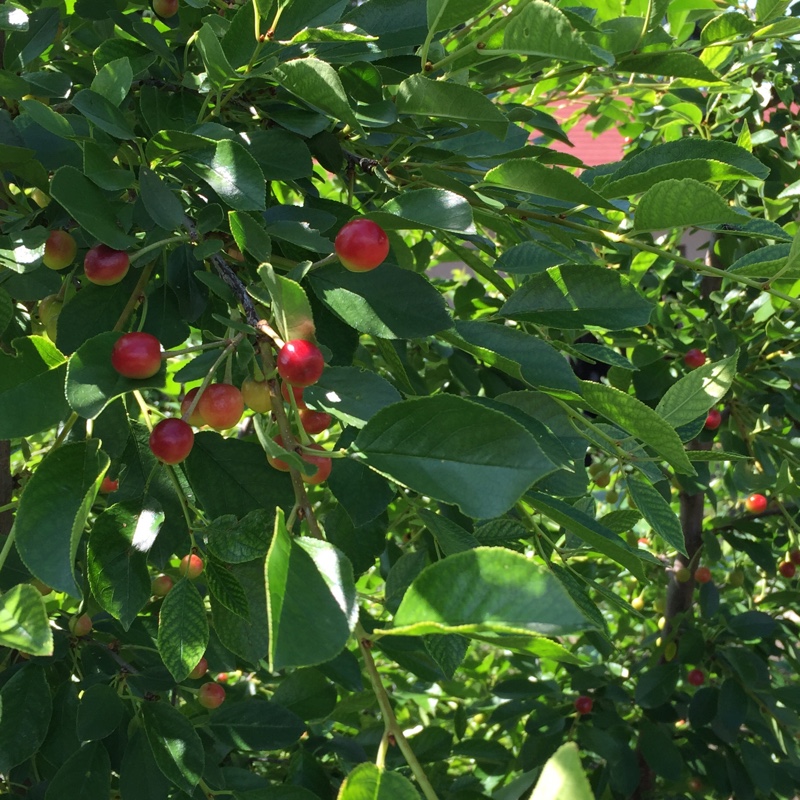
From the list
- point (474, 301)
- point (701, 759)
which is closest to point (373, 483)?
point (474, 301)

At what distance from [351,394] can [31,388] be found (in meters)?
0.18

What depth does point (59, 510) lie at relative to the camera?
505mm

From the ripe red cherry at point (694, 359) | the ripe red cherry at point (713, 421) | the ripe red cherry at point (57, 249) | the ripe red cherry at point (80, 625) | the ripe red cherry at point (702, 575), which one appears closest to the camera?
the ripe red cherry at point (57, 249)

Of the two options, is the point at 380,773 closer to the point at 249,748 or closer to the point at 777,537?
the point at 249,748

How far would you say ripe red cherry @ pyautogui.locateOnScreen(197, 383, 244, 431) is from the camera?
534mm

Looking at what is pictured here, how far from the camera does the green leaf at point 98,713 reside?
0.76m

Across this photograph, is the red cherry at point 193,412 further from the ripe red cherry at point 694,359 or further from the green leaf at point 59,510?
the ripe red cherry at point 694,359

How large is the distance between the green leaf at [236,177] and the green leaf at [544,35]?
19 cm

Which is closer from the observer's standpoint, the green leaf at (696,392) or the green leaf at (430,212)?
the green leaf at (430,212)

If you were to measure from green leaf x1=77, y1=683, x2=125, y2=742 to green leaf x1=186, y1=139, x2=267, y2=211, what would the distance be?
1.47ft

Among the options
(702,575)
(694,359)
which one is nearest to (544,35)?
(694,359)

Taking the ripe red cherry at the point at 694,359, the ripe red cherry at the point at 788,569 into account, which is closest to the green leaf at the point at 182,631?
the ripe red cherry at the point at 694,359

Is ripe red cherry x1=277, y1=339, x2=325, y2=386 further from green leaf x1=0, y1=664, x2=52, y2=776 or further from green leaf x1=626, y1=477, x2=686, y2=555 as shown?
green leaf x1=0, y1=664, x2=52, y2=776

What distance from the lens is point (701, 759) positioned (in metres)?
1.65
